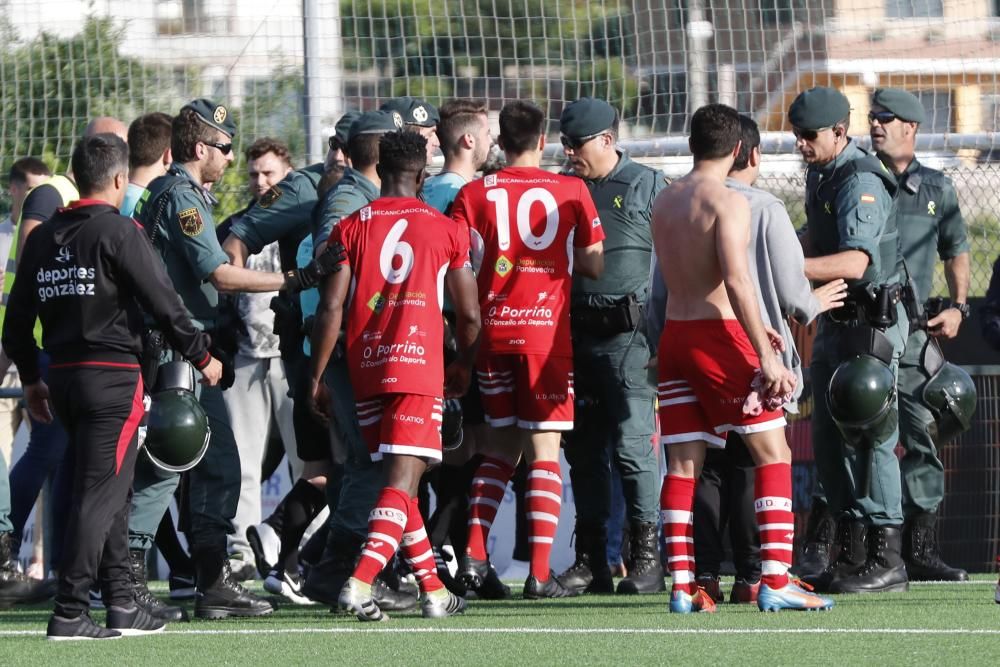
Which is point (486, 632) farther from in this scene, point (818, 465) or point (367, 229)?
point (818, 465)

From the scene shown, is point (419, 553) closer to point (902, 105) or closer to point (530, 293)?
point (530, 293)

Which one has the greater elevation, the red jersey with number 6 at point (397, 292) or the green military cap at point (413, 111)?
the green military cap at point (413, 111)

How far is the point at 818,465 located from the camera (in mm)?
8203

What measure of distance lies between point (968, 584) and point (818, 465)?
3.53 ft

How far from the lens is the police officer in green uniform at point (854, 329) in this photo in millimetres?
7770

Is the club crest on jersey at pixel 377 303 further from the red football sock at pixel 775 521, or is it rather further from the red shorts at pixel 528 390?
the red football sock at pixel 775 521

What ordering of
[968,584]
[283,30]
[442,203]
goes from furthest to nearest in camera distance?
1. [283,30]
2. [968,584]
3. [442,203]

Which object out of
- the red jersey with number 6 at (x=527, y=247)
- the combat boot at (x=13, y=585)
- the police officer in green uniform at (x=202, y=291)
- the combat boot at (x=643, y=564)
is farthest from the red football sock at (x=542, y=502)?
the combat boot at (x=13, y=585)

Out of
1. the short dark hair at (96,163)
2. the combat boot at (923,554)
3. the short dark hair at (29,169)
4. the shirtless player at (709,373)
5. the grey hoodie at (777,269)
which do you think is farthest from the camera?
the short dark hair at (29,169)

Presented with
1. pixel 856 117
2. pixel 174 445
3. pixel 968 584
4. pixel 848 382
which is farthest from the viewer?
pixel 856 117

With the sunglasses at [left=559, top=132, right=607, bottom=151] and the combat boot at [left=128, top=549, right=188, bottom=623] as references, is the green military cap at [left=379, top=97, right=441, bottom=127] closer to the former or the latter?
the sunglasses at [left=559, top=132, right=607, bottom=151]

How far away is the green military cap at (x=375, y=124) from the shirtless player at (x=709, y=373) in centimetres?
118

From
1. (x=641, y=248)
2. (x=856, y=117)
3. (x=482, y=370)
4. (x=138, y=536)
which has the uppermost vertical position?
(x=856, y=117)

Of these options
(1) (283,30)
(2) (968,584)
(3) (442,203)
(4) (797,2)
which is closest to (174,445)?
(3) (442,203)
